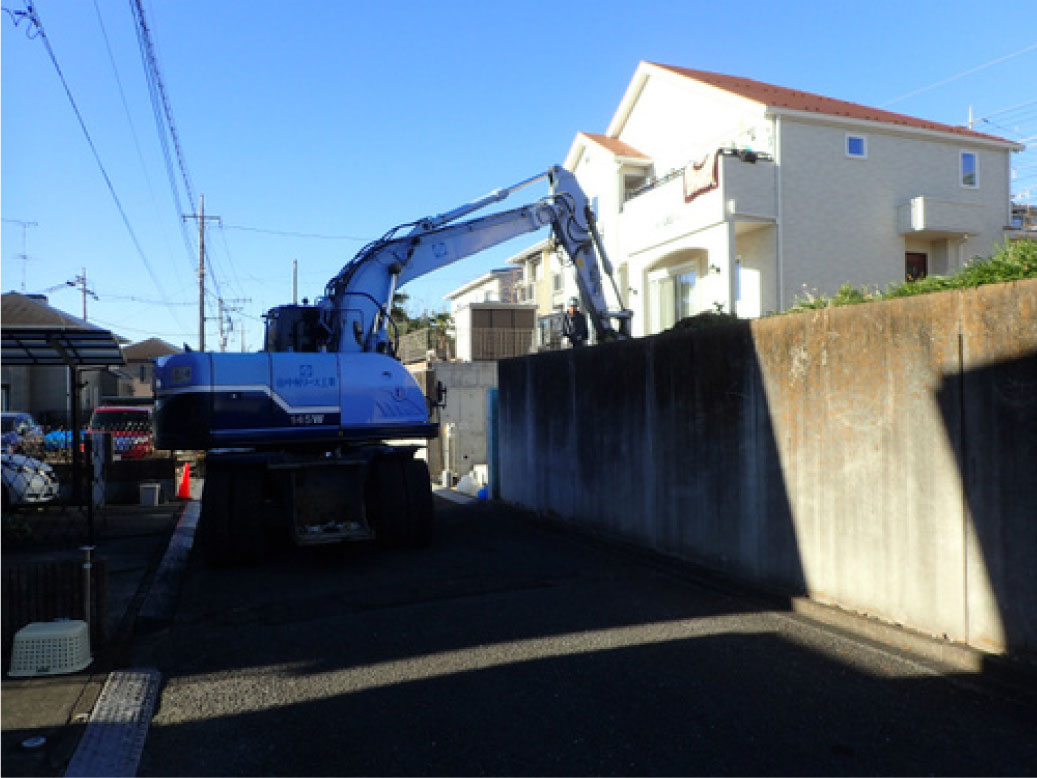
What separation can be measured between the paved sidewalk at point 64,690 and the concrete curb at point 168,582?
0.08m

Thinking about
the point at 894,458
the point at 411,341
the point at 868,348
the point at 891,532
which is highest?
the point at 411,341

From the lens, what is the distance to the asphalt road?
3838 millimetres

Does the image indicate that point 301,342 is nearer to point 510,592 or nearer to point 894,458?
point 510,592

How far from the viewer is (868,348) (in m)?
5.72

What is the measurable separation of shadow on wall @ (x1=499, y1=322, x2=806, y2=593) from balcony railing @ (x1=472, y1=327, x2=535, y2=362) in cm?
1345

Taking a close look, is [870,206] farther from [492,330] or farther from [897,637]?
[897,637]

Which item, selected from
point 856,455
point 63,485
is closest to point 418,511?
point 856,455

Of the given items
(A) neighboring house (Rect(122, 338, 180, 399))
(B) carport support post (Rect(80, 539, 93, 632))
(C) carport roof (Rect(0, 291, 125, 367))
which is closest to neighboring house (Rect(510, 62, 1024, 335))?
(C) carport roof (Rect(0, 291, 125, 367))

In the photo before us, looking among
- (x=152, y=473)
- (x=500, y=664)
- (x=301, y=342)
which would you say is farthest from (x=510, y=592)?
(x=152, y=473)

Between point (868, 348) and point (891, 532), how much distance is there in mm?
1301

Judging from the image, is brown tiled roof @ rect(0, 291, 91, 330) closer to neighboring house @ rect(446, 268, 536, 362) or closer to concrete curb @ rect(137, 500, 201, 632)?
concrete curb @ rect(137, 500, 201, 632)

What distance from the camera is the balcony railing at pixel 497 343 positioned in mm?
25016

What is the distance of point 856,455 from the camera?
5.78 m

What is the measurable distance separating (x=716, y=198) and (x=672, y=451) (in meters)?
10.1
